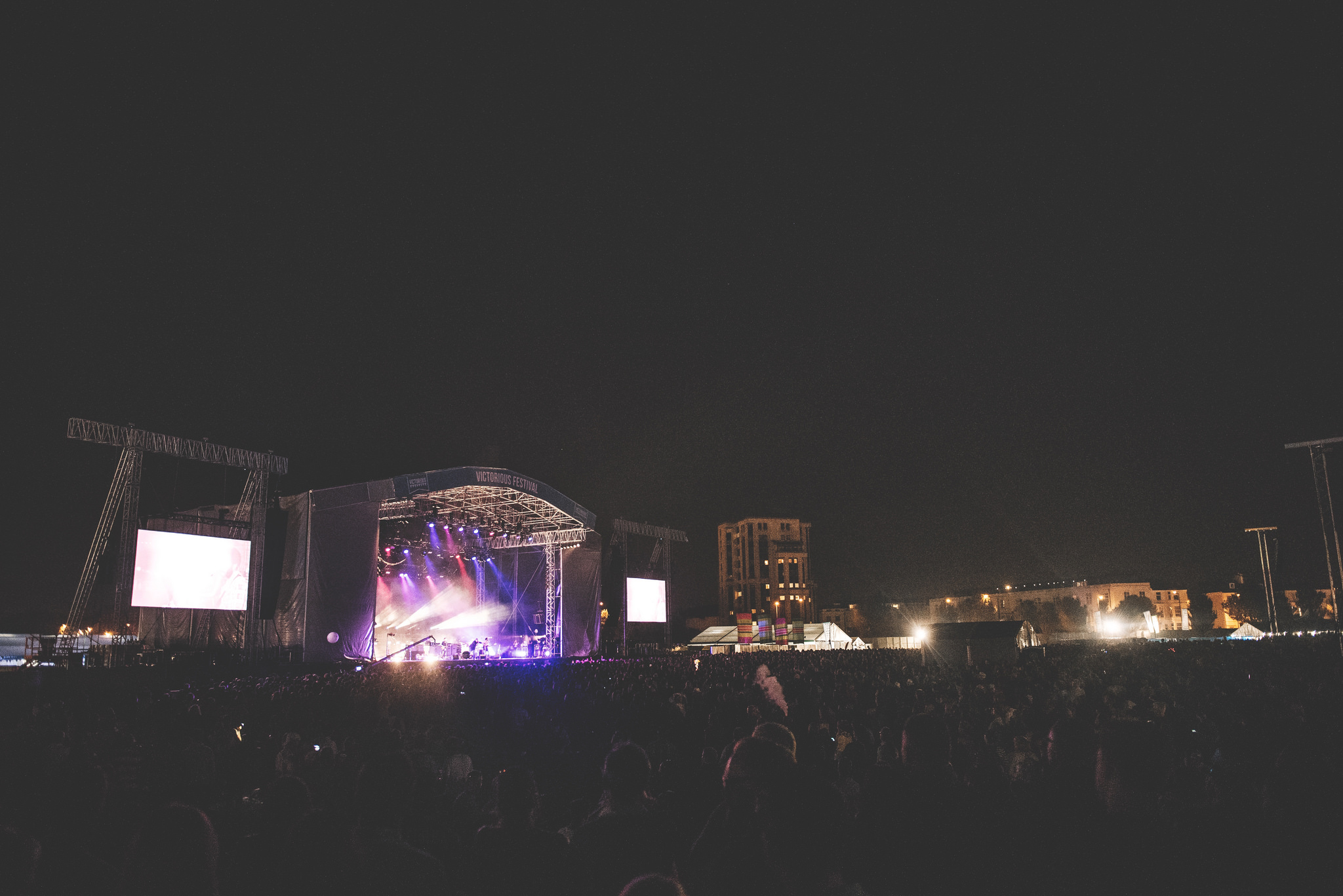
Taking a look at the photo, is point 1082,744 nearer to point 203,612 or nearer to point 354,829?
point 354,829

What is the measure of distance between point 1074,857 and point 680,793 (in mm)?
2119

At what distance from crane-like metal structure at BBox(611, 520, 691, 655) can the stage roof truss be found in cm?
468

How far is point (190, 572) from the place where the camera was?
74.5 ft

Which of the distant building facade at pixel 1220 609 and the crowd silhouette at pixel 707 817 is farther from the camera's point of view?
the distant building facade at pixel 1220 609

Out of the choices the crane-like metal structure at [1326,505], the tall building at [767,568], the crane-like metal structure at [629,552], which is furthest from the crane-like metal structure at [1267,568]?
the tall building at [767,568]

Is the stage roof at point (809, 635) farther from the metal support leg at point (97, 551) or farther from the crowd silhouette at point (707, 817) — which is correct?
the crowd silhouette at point (707, 817)

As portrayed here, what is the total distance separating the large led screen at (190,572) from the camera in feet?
71.2

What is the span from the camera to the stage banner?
4206cm

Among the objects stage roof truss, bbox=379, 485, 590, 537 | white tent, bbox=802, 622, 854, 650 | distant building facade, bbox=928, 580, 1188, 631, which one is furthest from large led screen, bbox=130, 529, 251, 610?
distant building facade, bbox=928, 580, 1188, 631

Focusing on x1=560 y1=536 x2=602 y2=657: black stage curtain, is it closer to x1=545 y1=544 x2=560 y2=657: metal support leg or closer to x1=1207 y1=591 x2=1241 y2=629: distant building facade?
x1=545 y1=544 x2=560 y2=657: metal support leg

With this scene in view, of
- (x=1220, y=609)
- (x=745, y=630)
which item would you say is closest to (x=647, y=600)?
(x=745, y=630)

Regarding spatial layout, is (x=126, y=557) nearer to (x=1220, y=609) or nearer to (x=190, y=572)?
(x=190, y=572)

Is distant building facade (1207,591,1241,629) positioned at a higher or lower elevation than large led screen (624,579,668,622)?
lower

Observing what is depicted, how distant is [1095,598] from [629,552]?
11324 centimetres
